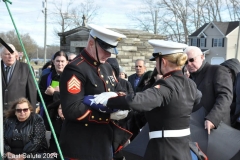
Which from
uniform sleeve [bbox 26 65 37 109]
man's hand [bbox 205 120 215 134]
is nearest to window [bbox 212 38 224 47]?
uniform sleeve [bbox 26 65 37 109]

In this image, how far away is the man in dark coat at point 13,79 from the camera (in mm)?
5609

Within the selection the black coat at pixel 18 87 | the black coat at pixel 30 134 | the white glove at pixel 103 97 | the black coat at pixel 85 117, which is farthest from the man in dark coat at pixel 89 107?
the black coat at pixel 18 87

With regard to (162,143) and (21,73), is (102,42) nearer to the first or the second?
(162,143)

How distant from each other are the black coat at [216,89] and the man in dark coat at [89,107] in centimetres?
165

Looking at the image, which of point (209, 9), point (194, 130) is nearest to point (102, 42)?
point (194, 130)

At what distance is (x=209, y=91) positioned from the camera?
4.75 metres

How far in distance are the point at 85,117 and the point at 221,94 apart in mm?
2104

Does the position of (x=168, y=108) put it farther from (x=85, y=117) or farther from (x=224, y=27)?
(x=224, y=27)

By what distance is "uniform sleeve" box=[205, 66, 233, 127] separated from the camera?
444 cm

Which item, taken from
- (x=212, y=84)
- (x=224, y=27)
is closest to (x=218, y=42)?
(x=224, y=27)

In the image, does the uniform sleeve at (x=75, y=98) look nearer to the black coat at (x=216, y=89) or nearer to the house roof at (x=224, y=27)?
the black coat at (x=216, y=89)

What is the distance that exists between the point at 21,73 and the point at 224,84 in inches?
107

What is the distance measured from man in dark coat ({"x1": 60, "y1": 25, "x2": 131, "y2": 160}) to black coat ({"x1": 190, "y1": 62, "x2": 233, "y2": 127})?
1650mm

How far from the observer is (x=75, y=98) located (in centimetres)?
300
